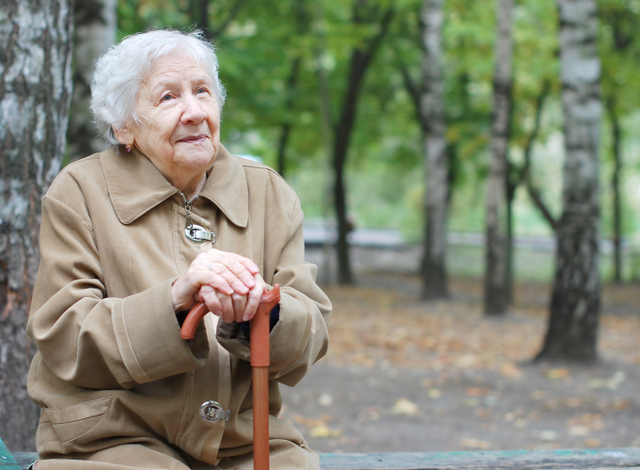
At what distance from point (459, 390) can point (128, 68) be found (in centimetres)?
494

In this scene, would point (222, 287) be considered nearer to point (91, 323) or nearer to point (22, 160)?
point (91, 323)

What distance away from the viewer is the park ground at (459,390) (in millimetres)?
4996

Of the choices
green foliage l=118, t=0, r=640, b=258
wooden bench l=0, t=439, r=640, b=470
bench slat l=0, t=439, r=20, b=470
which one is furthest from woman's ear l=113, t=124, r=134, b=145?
green foliage l=118, t=0, r=640, b=258

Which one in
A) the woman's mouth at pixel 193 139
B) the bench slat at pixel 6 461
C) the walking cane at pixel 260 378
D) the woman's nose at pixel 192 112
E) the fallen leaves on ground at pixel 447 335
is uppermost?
the woman's nose at pixel 192 112

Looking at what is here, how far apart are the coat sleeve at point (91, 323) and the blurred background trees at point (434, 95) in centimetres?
107

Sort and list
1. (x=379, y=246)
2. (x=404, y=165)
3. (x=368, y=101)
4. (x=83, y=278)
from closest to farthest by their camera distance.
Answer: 1. (x=83, y=278)
2. (x=368, y=101)
3. (x=404, y=165)
4. (x=379, y=246)

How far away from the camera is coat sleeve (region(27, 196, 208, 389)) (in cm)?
188

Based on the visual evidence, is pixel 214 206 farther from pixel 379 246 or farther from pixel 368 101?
pixel 379 246

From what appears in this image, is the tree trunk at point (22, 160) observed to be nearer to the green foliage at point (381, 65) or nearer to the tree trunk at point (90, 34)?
the tree trunk at point (90, 34)

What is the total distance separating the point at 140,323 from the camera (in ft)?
6.15

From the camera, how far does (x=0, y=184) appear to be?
2.90 metres

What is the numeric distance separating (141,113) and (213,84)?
0.26 m

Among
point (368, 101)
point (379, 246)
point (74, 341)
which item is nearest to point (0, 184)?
point (74, 341)

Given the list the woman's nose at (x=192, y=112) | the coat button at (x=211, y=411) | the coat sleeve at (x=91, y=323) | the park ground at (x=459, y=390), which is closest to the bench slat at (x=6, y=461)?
the coat sleeve at (x=91, y=323)
